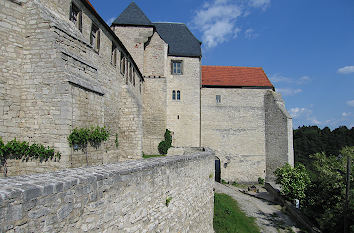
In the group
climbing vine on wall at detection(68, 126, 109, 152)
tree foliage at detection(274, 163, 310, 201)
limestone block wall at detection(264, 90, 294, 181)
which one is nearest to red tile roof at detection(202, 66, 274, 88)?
limestone block wall at detection(264, 90, 294, 181)

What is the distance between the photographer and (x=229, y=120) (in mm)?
28125

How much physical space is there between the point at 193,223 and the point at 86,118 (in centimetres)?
540

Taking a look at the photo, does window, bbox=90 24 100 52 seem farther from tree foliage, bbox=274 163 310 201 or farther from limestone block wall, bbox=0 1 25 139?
tree foliage, bbox=274 163 310 201

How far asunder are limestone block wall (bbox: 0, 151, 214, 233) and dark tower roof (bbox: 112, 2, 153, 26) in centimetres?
1781

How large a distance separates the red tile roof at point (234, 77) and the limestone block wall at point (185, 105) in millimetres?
2198

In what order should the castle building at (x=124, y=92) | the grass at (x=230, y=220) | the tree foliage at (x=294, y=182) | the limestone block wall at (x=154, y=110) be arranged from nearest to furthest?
the castle building at (x=124, y=92) → the grass at (x=230, y=220) → the tree foliage at (x=294, y=182) → the limestone block wall at (x=154, y=110)

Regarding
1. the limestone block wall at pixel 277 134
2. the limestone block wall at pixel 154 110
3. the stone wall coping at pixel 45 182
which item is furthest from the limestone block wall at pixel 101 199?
the limestone block wall at pixel 277 134

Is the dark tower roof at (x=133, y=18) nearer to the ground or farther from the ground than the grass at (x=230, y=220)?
farther from the ground

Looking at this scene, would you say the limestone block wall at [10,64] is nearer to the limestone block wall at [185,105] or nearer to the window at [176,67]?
the limestone block wall at [185,105]

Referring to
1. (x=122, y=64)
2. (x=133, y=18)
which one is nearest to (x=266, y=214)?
(x=122, y=64)

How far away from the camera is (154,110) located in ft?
79.4

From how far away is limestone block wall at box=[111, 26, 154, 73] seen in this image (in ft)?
72.3

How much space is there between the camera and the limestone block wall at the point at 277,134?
89.2 feet

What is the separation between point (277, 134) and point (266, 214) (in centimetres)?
1234
